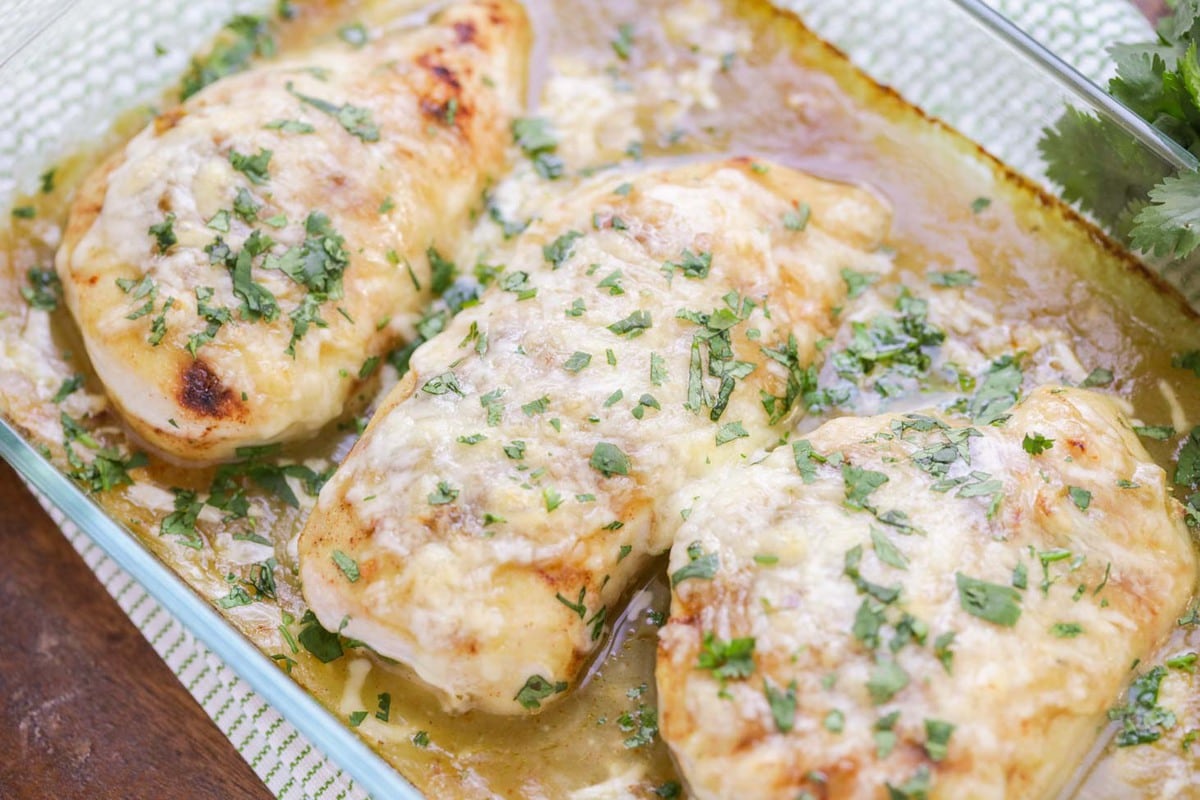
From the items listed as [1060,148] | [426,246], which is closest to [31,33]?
[426,246]

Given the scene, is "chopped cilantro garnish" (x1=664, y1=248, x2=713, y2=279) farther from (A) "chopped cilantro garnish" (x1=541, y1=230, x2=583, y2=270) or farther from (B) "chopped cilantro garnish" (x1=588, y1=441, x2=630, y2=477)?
(B) "chopped cilantro garnish" (x1=588, y1=441, x2=630, y2=477)

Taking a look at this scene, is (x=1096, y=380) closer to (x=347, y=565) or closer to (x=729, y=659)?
(x=729, y=659)

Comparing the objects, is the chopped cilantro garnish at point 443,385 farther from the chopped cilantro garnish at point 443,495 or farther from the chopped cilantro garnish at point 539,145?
the chopped cilantro garnish at point 539,145

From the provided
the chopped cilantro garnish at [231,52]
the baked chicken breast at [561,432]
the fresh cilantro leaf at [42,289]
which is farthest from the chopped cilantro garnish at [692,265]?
the fresh cilantro leaf at [42,289]

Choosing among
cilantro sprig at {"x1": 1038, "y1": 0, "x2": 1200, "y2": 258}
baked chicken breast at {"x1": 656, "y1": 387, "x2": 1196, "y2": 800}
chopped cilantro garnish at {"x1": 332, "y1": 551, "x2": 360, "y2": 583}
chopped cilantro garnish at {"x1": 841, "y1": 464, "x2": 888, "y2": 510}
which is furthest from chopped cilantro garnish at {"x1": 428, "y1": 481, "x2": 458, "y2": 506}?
cilantro sprig at {"x1": 1038, "y1": 0, "x2": 1200, "y2": 258}

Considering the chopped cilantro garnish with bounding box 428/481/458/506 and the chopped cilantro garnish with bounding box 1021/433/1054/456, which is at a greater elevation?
the chopped cilantro garnish with bounding box 1021/433/1054/456

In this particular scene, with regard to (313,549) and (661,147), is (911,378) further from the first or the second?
(313,549)

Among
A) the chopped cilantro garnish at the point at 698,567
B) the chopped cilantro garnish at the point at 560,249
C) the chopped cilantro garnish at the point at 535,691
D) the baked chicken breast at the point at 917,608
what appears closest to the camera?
the baked chicken breast at the point at 917,608
